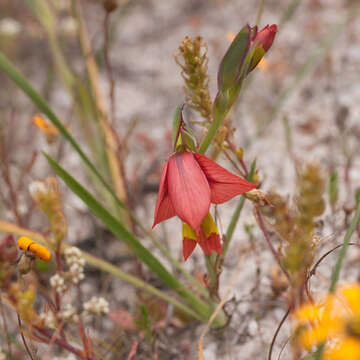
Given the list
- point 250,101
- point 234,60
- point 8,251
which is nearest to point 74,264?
point 8,251

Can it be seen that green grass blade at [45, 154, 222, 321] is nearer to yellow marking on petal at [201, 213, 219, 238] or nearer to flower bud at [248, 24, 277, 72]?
yellow marking on petal at [201, 213, 219, 238]

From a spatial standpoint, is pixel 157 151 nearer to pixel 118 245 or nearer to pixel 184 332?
pixel 118 245

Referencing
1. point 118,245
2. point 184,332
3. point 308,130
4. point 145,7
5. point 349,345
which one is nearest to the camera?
point 349,345

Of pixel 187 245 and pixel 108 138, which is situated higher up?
pixel 108 138

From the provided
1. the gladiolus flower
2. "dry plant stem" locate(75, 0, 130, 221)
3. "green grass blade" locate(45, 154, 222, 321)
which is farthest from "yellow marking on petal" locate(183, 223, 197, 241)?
"dry plant stem" locate(75, 0, 130, 221)

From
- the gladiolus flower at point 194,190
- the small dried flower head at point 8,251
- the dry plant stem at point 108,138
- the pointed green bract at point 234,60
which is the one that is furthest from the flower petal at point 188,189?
the dry plant stem at point 108,138

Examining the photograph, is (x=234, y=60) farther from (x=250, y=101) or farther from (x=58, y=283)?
(x=250, y=101)

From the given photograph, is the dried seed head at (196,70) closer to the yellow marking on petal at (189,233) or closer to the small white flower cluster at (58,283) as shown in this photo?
the yellow marking on petal at (189,233)

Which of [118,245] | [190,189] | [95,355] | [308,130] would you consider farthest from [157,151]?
[190,189]

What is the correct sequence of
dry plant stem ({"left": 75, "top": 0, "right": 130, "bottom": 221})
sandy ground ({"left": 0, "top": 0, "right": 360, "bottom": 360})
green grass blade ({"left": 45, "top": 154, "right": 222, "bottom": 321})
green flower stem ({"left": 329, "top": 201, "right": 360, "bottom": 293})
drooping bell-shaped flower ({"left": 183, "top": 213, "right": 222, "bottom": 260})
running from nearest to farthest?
green flower stem ({"left": 329, "top": 201, "right": 360, "bottom": 293}) → drooping bell-shaped flower ({"left": 183, "top": 213, "right": 222, "bottom": 260}) → green grass blade ({"left": 45, "top": 154, "right": 222, "bottom": 321}) → sandy ground ({"left": 0, "top": 0, "right": 360, "bottom": 360}) → dry plant stem ({"left": 75, "top": 0, "right": 130, "bottom": 221})
